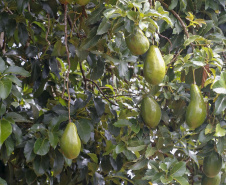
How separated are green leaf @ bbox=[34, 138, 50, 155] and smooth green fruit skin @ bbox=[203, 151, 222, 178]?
62 cm

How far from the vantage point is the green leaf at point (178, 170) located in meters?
Answer: 1.35

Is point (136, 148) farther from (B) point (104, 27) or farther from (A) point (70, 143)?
(B) point (104, 27)

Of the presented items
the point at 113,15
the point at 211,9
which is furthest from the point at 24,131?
the point at 211,9

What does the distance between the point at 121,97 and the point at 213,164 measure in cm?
62

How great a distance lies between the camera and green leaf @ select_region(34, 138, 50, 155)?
1393 millimetres

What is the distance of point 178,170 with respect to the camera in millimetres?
1354

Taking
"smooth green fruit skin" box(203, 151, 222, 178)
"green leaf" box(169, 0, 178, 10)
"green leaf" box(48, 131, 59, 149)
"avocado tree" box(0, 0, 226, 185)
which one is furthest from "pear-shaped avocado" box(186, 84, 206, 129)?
"green leaf" box(48, 131, 59, 149)

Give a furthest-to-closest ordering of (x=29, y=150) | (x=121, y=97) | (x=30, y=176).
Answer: (x=121, y=97) → (x=30, y=176) → (x=29, y=150)

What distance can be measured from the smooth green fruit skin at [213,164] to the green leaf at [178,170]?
0.59 feet

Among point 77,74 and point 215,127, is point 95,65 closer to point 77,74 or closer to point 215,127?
point 77,74

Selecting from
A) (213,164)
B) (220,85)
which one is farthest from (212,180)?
(220,85)

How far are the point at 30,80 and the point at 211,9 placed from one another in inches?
34.5

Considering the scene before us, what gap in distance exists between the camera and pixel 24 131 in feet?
5.40

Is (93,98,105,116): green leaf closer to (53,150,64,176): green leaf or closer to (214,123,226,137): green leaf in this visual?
(53,150,64,176): green leaf
